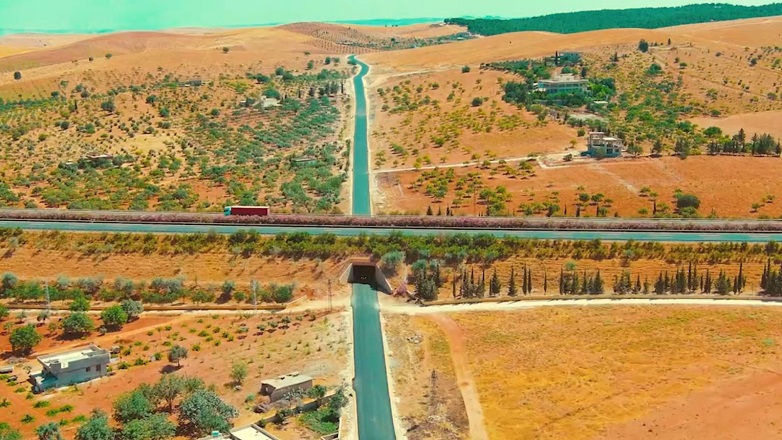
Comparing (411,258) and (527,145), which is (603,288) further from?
(527,145)

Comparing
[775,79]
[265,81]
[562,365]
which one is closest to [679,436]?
[562,365]

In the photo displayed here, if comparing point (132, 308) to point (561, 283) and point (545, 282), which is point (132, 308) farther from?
point (561, 283)

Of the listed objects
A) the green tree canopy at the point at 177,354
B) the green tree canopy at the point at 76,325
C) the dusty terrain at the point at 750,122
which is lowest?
the green tree canopy at the point at 177,354

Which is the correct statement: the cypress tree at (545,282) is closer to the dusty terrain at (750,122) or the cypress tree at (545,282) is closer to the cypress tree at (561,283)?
the cypress tree at (561,283)

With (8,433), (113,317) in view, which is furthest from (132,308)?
(8,433)

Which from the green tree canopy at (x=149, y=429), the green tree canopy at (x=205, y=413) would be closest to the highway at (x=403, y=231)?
the green tree canopy at (x=205, y=413)

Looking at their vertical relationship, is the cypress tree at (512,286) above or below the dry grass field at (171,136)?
below
